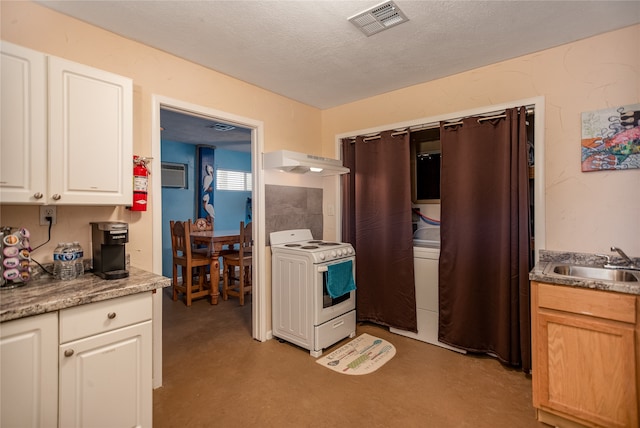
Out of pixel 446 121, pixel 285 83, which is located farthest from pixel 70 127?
pixel 446 121

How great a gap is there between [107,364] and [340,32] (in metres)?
2.34

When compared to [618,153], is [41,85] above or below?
above

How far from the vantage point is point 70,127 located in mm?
1688

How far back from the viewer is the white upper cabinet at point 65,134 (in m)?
1.52

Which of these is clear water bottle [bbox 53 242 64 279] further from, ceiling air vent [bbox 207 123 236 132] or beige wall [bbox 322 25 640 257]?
beige wall [bbox 322 25 640 257]

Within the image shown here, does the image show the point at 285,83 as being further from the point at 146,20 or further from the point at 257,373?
the point at 257,373

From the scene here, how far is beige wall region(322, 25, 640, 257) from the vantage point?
210 cm

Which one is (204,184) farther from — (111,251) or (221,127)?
(111,251)

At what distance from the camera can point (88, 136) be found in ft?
5.75

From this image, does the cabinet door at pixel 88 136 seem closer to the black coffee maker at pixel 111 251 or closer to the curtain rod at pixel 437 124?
the black coffee maker at pixel 111 251

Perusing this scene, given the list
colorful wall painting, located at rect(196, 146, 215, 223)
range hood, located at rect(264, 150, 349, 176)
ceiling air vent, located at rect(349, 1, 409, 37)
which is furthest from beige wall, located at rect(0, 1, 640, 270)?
colorful wall painting, located at rect(196, 146, 215, 223)

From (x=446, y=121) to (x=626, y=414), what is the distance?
2.27 metres

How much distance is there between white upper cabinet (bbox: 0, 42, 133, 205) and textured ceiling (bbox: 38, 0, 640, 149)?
50cm

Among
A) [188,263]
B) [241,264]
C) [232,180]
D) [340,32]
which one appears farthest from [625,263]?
[232,180]
